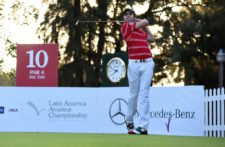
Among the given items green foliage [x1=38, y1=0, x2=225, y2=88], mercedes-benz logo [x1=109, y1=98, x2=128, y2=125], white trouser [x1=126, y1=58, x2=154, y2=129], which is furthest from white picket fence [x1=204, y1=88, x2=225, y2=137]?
green foliage [x1=38, y1=0, x2=225, y2=88]

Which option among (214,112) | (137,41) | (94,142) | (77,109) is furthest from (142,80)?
(77,109)

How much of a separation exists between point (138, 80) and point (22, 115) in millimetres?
6727

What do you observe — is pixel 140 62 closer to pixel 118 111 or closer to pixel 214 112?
pixel 214 112

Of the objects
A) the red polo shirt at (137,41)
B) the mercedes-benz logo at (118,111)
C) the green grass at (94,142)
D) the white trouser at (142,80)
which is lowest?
the mercedes-benz logo at (118,111)

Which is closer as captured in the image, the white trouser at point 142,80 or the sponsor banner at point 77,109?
the white trouser at point 142,80

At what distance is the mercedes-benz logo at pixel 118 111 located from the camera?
13.7 meters

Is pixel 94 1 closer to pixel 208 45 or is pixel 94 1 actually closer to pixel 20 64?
pixel 208 45

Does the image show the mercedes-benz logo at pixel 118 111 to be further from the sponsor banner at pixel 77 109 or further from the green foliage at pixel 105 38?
the green foliage at pixel 105 38

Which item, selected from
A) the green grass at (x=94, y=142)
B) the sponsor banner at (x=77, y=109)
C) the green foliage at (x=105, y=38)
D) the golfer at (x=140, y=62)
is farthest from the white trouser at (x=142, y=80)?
the green foliage at (x=105, y=38)

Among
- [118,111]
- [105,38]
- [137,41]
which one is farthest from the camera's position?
[105,38]

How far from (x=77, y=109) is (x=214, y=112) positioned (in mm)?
3310

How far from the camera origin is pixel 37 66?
15.1 m

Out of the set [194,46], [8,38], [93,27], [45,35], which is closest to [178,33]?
[194,46]

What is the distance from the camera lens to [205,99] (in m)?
13.2
